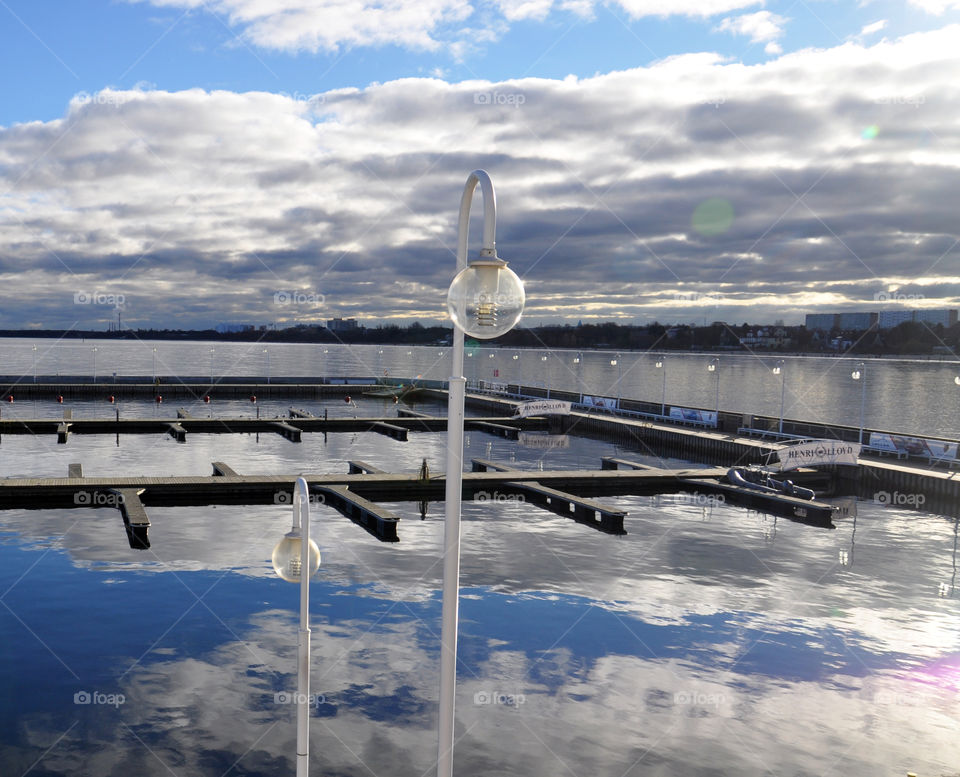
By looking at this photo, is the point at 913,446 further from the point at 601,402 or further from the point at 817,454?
the point at 601,402

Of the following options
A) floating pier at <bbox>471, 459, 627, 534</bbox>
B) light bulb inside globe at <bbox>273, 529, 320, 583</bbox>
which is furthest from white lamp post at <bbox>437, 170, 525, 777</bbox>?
floating pier at <bbox>471, 459, 627, 534</bbox>

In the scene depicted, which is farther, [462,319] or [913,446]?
[913,446]

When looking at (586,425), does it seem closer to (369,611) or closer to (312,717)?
(369,611)

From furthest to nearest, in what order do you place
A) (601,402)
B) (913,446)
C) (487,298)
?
1. (601,402)
2. (913,446)
3. (487,298)

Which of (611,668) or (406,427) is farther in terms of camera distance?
(406,427)

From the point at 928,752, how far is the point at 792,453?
107ft

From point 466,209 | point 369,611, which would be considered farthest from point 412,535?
point 466,209

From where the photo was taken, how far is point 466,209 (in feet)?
25.6

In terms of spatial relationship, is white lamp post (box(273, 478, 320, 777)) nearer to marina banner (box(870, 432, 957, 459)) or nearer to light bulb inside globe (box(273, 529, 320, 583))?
light bulb inside globe (box(273, 529, 320, 583))

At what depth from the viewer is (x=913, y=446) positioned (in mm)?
53344

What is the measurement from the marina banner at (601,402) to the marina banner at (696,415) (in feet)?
32.9

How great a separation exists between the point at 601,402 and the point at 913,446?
119ft

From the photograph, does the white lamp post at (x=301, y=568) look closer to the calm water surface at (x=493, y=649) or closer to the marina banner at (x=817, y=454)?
the calm water surface at (x=493, y=649)

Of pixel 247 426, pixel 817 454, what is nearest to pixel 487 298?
pixel 817 454
